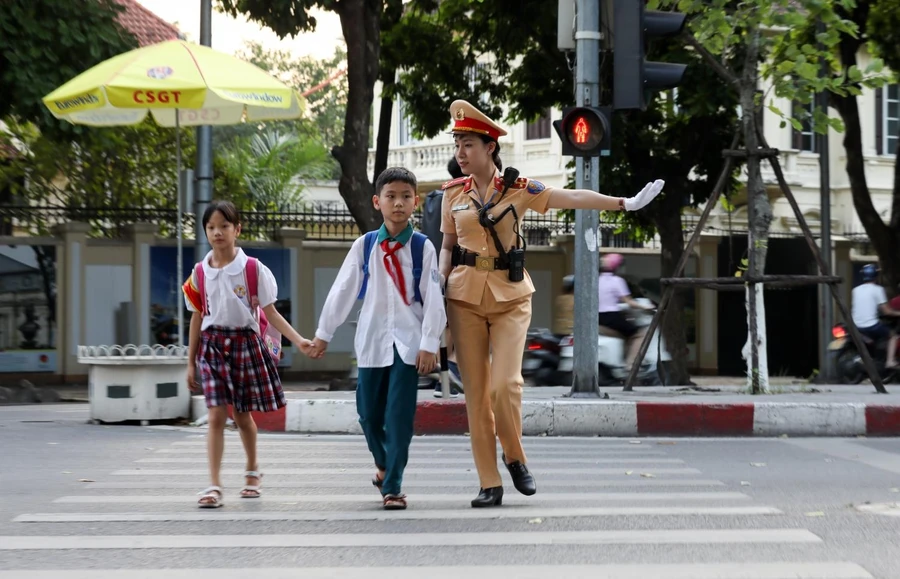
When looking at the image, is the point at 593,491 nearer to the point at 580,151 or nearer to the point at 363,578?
the point at 363,578

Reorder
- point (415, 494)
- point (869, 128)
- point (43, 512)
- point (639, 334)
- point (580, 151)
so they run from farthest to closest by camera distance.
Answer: point (869, 128), point (639, 334), point (580, 151), point (415, 494), point (43, 512)

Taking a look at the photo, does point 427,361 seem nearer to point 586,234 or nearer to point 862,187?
point 586,234

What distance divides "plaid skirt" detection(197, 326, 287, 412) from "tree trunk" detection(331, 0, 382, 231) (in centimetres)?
1033

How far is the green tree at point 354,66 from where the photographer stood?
54.9 feet

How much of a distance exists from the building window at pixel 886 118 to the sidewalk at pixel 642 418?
2233 centimetres

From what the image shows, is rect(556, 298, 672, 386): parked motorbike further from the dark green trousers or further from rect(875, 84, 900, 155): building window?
rect(875, 84, 900, 155): building window

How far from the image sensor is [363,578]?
4.57 metres

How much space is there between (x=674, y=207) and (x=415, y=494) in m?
12.9

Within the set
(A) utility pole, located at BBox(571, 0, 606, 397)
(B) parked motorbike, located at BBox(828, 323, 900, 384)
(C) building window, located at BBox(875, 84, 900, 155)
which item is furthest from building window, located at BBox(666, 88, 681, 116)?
(C) building window, located at BBox(875, 84, 900, 155)

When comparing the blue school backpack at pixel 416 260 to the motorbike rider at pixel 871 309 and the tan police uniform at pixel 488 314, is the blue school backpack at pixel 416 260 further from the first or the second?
the motorbike rider at pixel 871 309

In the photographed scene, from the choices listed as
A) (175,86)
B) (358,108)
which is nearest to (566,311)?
(358,108)

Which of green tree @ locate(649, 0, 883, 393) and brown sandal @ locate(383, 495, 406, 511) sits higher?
green tree @ locate(649, 0, 883, 393)

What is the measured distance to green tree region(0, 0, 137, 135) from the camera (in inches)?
618

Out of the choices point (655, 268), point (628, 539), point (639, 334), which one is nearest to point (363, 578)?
point (628, 539)
